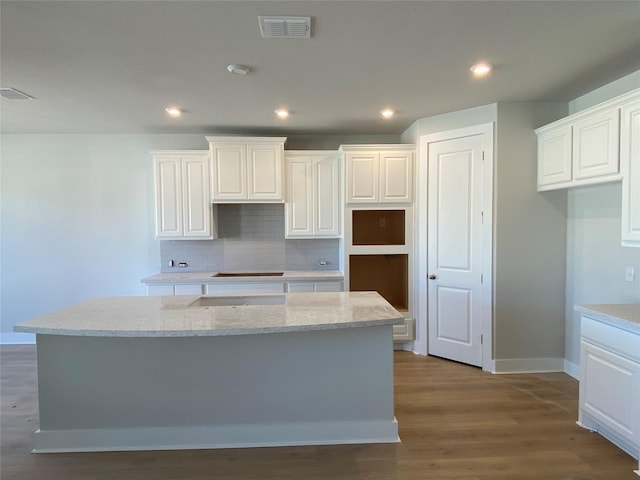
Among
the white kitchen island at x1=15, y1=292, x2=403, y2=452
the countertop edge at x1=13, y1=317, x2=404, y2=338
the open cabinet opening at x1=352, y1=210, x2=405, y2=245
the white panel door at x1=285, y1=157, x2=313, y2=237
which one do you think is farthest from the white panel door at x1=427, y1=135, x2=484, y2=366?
the countertop edge at x1=13, y1=317, x2=404, y2=338

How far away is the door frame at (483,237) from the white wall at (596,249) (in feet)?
2.43

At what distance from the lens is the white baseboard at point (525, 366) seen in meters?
3.41

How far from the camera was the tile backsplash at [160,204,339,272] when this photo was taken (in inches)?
177

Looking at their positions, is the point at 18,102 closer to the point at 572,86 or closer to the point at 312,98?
the point at 312,98

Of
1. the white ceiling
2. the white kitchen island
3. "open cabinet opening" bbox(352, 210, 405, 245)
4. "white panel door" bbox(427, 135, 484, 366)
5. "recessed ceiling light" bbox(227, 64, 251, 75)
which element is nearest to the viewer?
the white ceiling

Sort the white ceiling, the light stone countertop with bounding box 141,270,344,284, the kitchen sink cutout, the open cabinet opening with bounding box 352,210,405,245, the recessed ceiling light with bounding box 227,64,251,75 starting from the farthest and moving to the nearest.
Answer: the open cabinet opening with bounding box 352,210,405,245 < the light stone countertop with bounding box 141,270,344,284 < the kitchen sink cutout < the recessed ceiling light with bounding box 227,64,251,75 < the white ceiling

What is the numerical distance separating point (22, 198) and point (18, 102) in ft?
5.58

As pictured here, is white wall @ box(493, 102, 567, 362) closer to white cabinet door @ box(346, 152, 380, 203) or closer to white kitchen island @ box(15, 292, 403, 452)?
white cabinet door @ box(346, 152, 380, 203)

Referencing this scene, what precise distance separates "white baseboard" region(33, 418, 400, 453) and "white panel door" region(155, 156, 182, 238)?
2342 millimetres

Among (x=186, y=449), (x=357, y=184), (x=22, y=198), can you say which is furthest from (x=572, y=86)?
(x=22, y=198)

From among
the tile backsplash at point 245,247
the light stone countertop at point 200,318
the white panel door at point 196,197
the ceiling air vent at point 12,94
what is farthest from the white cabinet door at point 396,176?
the ceiling air vent at point 12,94

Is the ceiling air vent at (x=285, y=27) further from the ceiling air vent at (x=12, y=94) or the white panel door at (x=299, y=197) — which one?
the ceiling air vent at (x=12, y=94)

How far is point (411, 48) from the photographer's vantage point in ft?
7.26

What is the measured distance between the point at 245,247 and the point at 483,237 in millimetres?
2822
